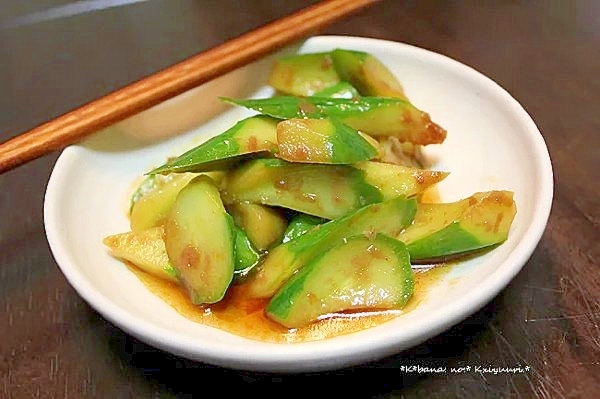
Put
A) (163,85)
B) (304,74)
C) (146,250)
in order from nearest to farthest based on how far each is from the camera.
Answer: (146,250), (163,85), (304,74)

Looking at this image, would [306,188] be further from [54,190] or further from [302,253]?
[54,190]

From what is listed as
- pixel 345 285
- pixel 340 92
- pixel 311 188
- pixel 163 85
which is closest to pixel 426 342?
pixel 345 285

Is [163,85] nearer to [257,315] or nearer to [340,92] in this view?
[340,92]

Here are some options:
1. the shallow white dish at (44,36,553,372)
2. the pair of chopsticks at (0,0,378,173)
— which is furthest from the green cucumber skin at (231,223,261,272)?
the pair of chopsticks at (0,0,378,173)

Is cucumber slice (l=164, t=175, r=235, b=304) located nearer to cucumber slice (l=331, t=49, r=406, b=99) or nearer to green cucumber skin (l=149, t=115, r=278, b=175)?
green cucumber skin (l=149, t=115, r=278, b=175)

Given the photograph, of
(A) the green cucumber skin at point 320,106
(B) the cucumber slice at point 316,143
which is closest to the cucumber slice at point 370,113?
(A) the green cucumber skin at point 320,106
